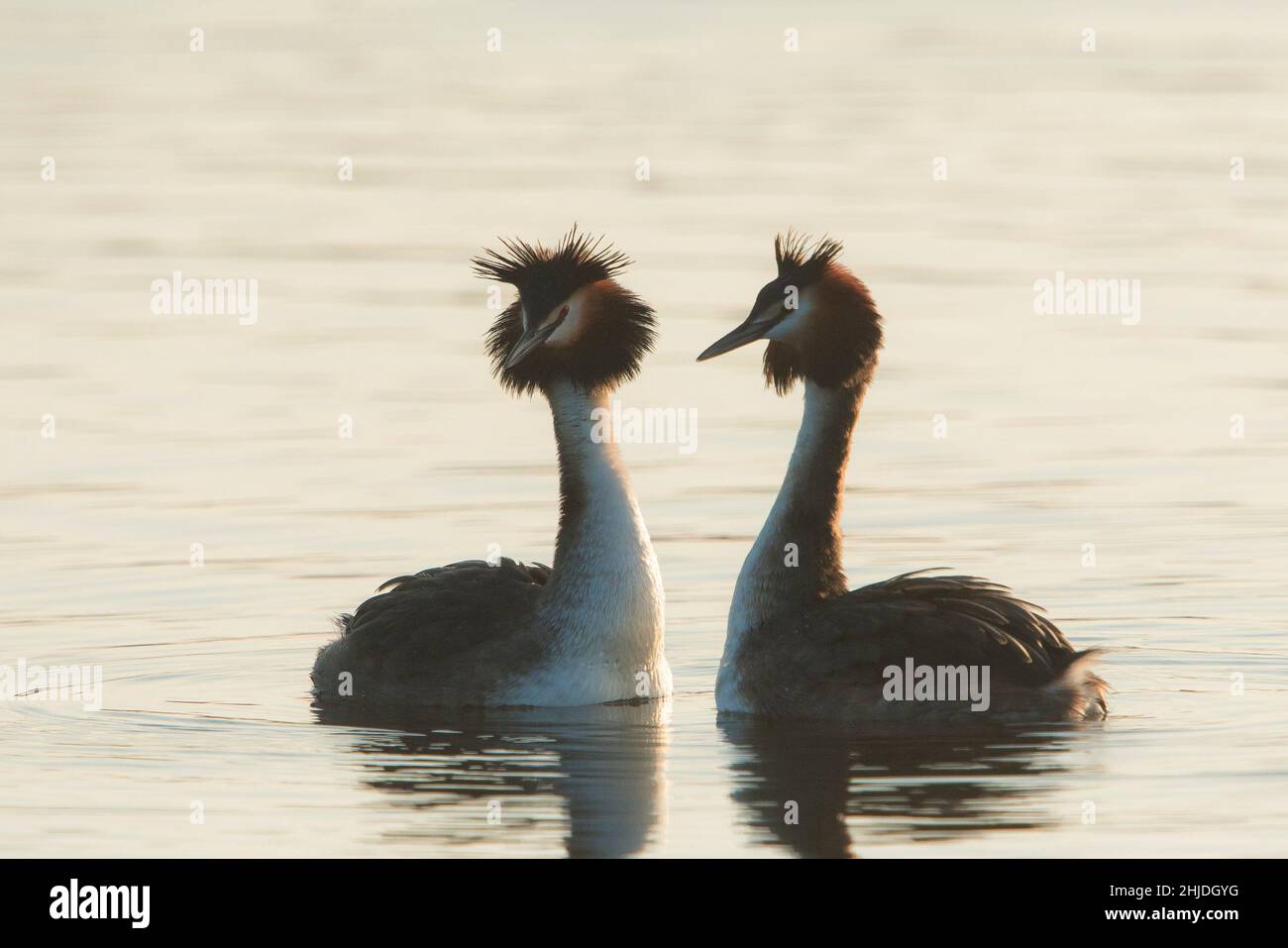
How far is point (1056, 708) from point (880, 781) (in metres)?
1.38

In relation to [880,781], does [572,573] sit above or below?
above

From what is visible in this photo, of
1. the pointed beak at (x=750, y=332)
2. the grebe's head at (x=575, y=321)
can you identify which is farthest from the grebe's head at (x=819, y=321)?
the grebe's head at (x=575, y=321)

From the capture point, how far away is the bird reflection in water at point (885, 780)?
1236 cm

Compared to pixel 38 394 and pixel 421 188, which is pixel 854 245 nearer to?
pixel 421 188

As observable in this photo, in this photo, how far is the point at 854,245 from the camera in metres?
28.2

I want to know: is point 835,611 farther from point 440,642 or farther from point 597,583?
point 440,642

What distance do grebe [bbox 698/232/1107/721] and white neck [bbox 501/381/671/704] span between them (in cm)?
50

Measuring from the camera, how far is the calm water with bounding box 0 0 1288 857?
13.1 metres

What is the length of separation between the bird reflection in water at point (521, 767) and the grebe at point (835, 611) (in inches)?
32.2

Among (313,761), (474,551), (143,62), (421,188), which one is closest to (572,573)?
(313,761)

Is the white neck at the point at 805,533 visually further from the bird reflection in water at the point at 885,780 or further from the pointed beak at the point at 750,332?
the bird reflection in water at the point at 885,780

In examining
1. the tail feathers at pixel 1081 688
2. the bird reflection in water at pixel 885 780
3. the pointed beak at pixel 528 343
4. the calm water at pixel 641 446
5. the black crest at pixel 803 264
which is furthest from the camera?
the pointed beak at pixel 528 343

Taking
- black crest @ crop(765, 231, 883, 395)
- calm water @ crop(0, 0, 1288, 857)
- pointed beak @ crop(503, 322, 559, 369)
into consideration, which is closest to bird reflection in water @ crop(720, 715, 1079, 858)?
calm water @ crop(0, 0, 1288, 857)

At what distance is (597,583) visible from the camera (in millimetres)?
14680
